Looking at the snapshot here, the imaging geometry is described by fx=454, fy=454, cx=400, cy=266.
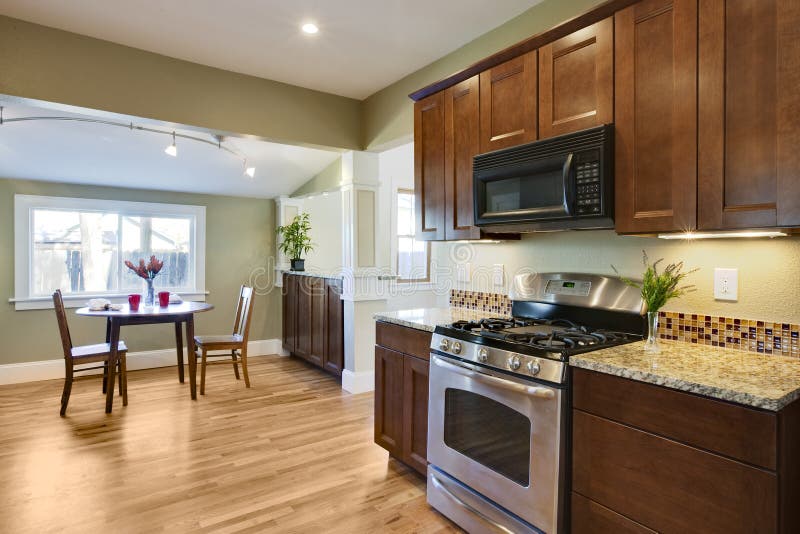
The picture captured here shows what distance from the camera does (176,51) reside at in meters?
2.99

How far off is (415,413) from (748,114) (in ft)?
6.31

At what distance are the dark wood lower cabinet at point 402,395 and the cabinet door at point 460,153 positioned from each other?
25.4 inches

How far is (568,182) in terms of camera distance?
185 centimetres

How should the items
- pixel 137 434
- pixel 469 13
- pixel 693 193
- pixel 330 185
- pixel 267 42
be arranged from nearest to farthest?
pixel 693 193, pixel 469 13, pixel 267 42, pixel 137 434, pixel 330 185

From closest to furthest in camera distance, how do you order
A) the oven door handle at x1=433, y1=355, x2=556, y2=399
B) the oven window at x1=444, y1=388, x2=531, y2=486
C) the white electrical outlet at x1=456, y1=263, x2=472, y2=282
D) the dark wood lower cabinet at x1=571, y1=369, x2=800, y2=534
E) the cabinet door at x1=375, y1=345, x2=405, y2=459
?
the dark wood lower cabinet at x1=571, y1=369, x2=800, y2=534, the oven door handle at x1=433, y1=355, x2=556, y2=399, the oven window at x1=444, y1=388, x2=531, y2=486, the cabinet door at x1=375, y1=345, x2=405, y2=459, the white electrical outlet at x1=456, y1=263, x2=472, y2=282

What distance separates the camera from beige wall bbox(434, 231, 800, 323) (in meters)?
1.63

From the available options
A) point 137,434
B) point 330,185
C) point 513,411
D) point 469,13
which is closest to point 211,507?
point 137,434

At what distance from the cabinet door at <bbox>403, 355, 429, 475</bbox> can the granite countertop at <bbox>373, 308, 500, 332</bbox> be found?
0.63 ft

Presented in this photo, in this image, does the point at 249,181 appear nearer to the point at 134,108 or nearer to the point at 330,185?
the point at 330,185

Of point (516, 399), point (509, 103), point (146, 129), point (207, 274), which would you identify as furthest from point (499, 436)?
point (207, 274)

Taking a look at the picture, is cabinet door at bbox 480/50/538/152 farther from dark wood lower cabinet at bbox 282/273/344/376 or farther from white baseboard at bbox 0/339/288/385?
white baseboard at bbox 0/339/288/385

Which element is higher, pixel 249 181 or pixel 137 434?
pixel 249 181

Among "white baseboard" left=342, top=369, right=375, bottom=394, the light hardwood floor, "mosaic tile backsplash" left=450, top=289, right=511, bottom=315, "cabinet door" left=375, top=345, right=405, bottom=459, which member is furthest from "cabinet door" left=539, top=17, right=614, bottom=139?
"white baseboard" left=342, top=369, right=375, bottom=394

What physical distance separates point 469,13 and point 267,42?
1267 mm
